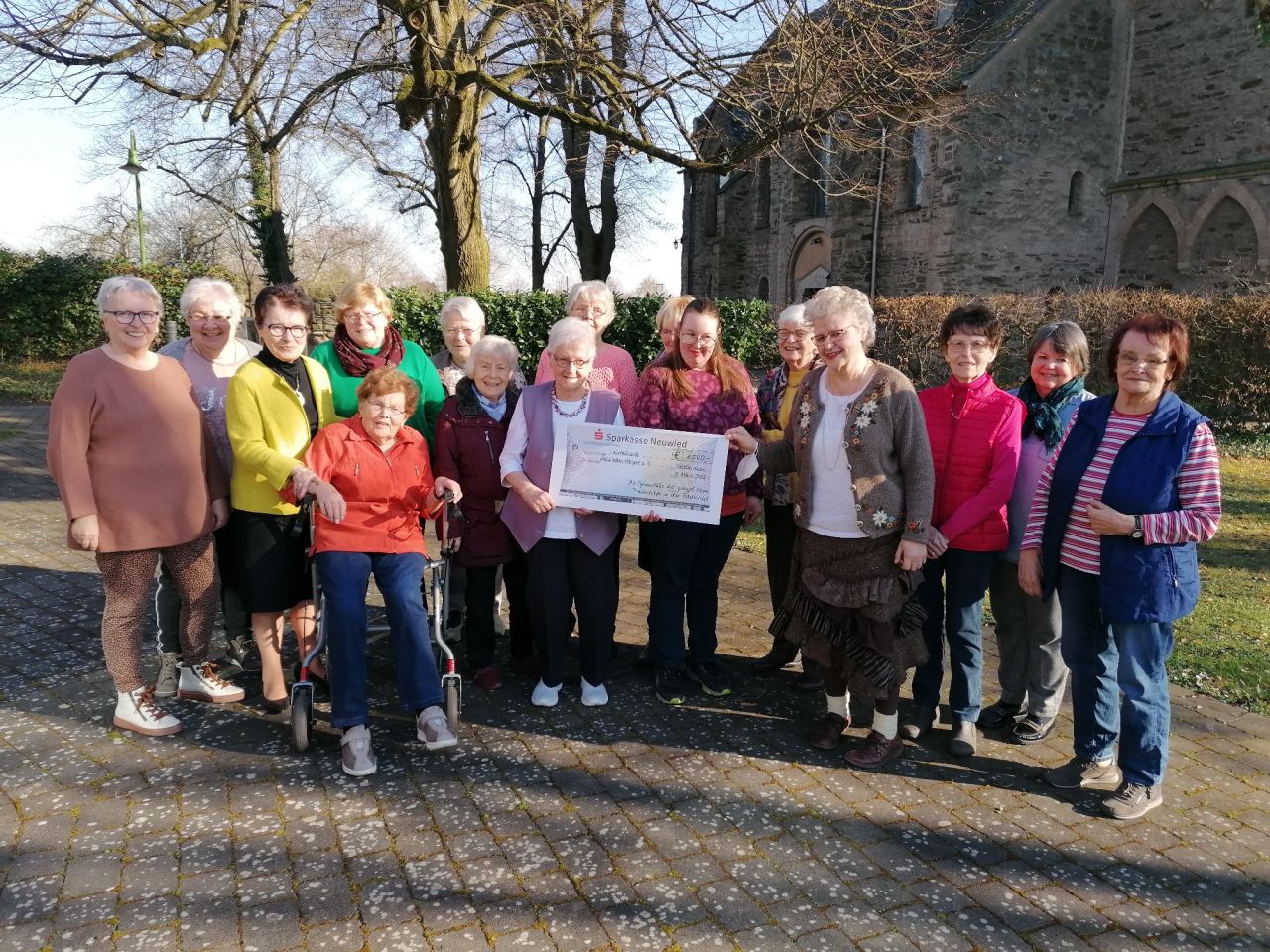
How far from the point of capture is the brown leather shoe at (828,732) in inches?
161

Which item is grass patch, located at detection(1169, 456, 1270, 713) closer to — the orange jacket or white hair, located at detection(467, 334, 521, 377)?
white hair, located at detection(467, 334, 521, 377)

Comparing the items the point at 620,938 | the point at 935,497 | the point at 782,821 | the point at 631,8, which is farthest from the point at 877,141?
the point at 620,938

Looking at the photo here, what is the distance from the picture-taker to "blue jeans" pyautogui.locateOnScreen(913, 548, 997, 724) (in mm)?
4016

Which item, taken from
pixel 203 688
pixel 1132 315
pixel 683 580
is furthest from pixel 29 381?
pixel 1132 315

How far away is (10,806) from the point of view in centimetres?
349

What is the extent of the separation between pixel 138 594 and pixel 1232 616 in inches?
271

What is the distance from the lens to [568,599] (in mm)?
4469

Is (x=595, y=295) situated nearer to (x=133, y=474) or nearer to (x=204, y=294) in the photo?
(x=204, y=294)

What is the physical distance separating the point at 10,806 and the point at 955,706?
412 centimetres

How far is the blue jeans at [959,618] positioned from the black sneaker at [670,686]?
1.24 meters

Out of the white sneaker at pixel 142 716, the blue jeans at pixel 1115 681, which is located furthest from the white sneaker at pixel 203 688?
the blue jeans at pixel 1115 681

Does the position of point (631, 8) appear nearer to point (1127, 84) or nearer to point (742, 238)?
point (1127, 84)

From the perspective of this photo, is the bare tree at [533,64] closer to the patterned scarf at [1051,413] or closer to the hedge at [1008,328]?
the hedge at [1008,328]

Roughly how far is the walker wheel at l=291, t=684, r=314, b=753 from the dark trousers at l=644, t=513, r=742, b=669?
1753mm
